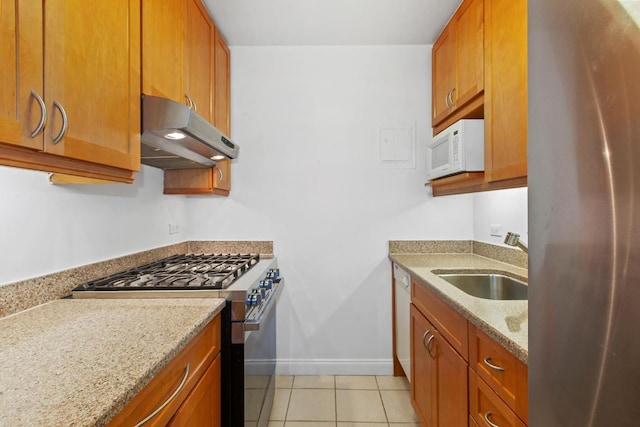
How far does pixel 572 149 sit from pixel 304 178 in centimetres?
193

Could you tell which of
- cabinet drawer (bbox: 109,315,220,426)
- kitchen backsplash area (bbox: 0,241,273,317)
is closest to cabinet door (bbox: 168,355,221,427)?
cabinet drawer (bbox: 109,315,220,426)

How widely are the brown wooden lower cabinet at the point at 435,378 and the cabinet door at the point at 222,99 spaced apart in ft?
4.97

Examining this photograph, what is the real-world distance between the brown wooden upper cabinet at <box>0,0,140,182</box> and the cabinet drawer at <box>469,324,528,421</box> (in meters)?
1.41

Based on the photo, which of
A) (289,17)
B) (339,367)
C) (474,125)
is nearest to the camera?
(474,125)

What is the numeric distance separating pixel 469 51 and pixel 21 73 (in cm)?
193

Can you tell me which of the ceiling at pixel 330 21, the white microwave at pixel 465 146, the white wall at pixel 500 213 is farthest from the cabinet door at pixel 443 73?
the white wall at pixel 500 213

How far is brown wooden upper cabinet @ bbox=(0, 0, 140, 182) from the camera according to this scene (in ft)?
2.40

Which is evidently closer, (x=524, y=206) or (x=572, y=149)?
(x=572, y=149)

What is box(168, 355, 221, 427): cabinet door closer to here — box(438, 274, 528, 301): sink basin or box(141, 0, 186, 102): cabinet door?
box(141, 0, 186, 102): cabinet door

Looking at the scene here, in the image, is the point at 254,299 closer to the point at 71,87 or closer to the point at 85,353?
the point at 85,353

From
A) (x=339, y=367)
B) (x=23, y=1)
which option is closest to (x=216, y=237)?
(x=339, y=367)

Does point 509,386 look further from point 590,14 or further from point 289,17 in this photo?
point 289,17

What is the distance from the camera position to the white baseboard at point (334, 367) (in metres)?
2.35

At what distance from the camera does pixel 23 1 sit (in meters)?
0.75
